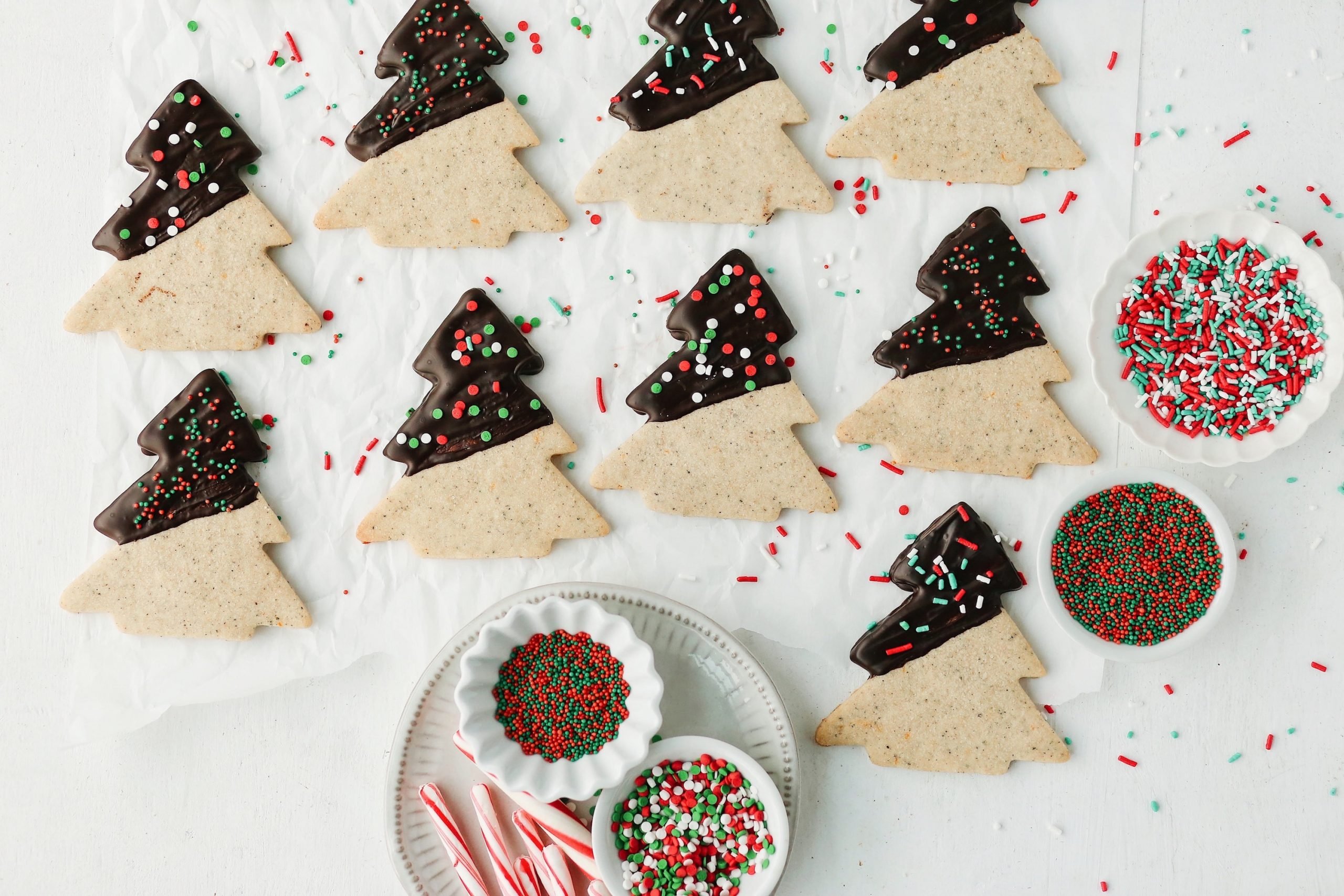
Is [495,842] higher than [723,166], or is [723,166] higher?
[723,166]

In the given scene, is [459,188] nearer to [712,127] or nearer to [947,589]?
[712,127]

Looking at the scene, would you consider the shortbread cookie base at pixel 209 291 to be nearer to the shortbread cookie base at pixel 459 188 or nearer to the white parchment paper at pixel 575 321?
the white parchment paper at pixel 575 321

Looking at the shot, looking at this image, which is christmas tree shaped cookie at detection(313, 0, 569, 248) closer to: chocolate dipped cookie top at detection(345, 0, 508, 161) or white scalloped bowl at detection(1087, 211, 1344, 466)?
chocolate dipped cookie top at detection(345, 0, 508, 161)

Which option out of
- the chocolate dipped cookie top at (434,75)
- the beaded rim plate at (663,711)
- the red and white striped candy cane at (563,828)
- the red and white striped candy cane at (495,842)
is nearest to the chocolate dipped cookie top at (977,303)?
the beaded rim plate at (663,711)

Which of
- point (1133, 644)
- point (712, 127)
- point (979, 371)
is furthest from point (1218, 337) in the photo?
point (712, 127)

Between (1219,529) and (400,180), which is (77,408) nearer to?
(400,180)

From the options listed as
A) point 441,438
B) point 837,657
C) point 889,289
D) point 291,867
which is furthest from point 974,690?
point 291,867

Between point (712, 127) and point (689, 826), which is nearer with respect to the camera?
point (689, 826)

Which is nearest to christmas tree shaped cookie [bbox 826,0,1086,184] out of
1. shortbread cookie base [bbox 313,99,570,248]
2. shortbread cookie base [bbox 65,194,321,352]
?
shortbread cookie base [bbox 313,99,570,248]
